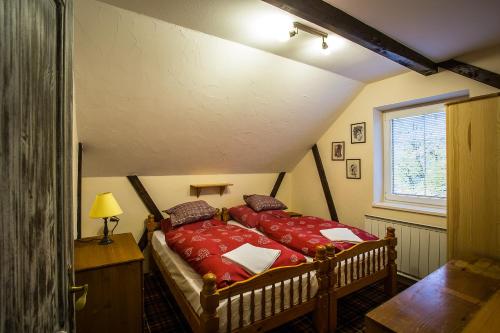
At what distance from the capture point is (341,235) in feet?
8.38

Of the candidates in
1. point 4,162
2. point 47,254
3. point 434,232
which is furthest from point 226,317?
point 434,232

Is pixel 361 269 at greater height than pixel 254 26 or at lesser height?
lesser

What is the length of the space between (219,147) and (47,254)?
109 inches

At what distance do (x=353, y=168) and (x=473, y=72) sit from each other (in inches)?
63.0

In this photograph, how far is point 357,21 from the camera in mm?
1852

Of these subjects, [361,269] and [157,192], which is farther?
[157,192]

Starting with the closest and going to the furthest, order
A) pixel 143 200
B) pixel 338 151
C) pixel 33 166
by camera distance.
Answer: pixel 33 166, pixel 143 200, pixel 338 151

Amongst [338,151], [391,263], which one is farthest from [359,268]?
[338,151]

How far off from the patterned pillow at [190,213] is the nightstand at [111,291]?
0.92m

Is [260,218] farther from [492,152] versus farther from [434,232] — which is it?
[492,152]

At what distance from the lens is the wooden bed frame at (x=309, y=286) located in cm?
153

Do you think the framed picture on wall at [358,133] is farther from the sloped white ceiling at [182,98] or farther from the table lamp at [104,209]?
the table lamp at [104,209]

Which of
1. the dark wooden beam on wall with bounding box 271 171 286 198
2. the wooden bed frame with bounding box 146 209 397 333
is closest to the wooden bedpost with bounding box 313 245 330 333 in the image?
the wooden bed frame with bounding box 146 209 397 333

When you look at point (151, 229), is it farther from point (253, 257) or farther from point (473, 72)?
point (473, 72)
